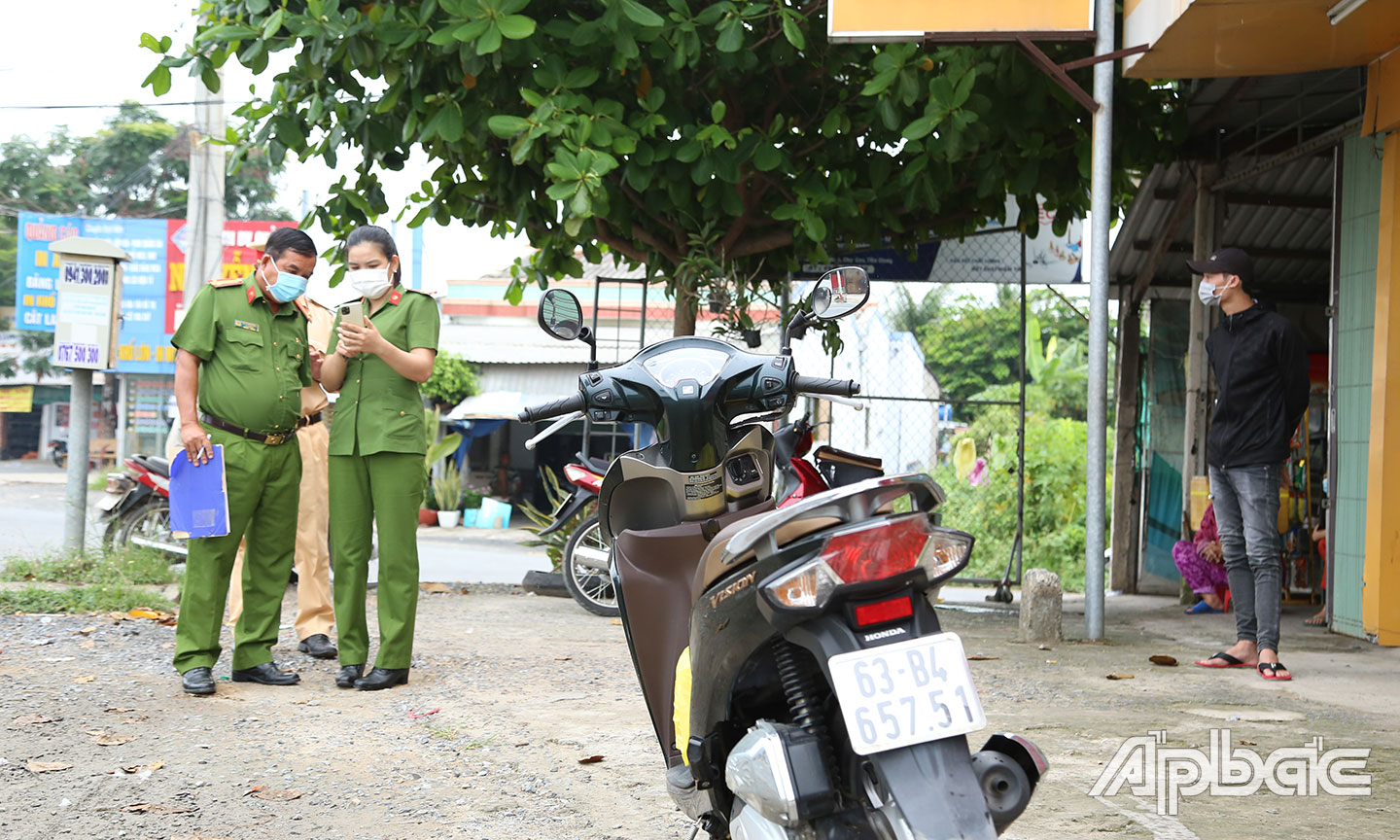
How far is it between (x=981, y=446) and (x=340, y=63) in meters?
13.4

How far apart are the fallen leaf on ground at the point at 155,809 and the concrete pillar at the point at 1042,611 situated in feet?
15.0

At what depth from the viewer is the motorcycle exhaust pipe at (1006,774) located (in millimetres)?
2041

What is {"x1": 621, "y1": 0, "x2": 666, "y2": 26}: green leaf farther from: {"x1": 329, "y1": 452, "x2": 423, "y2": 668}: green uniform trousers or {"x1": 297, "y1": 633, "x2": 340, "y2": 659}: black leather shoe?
{"x1": 297, "y1": 633, "x2": 340, "y2": 659}: black leather shoe

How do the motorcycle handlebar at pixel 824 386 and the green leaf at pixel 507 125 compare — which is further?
the green leaf at pixel 507 125

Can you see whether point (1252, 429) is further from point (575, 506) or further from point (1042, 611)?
point (575, 506)

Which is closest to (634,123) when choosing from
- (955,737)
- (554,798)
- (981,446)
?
(554,798)

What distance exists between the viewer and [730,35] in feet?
21.7

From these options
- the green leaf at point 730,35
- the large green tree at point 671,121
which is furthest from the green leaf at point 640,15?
the green leaf at point 730,35

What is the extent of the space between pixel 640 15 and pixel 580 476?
8.50ft

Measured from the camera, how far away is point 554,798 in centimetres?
350

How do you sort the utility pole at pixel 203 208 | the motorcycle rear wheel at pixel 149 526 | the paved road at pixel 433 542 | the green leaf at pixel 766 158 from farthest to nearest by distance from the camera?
the utility pole at pixel 203 208
the paved road at pixel 433 542
the motorcycle rear wheel at pixel 149 526
the green leaf at pixel 766 158

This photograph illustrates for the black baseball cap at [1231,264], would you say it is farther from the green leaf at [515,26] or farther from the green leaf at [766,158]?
the green leaf at [515,26]

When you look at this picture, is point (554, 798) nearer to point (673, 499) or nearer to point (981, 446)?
point (673, 499)

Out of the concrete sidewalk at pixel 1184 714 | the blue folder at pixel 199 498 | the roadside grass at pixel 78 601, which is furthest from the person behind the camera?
the roadside grass at pixel 78 601
